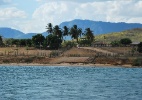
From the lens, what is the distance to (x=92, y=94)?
2731 inches

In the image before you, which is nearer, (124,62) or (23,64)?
(124,62)

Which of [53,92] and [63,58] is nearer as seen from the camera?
[53,92]

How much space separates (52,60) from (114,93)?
12290 cm

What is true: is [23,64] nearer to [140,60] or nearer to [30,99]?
[140,60]

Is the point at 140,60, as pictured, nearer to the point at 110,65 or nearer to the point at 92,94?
the point at 110,65

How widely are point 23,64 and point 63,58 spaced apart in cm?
1767

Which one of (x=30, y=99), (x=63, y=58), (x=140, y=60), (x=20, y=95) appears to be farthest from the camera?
(x=63, y=58)

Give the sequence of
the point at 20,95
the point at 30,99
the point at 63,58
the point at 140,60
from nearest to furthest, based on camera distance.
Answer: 1. the point at 30,99
2. the point at 20,95
3. the point at 140,60
4. the point at 63,58

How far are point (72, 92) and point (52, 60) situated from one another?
397 ft

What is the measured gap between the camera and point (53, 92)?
72.9m

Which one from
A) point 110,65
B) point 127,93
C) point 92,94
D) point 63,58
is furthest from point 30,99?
point 63,58

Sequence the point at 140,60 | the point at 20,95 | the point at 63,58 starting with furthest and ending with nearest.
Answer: the point at 63,58
the point at 140,60
the point at 20,95

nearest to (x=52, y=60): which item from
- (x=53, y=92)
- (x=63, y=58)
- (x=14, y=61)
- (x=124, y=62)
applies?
(x=63, y=58)

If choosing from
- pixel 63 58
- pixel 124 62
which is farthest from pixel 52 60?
pixel 124 62
